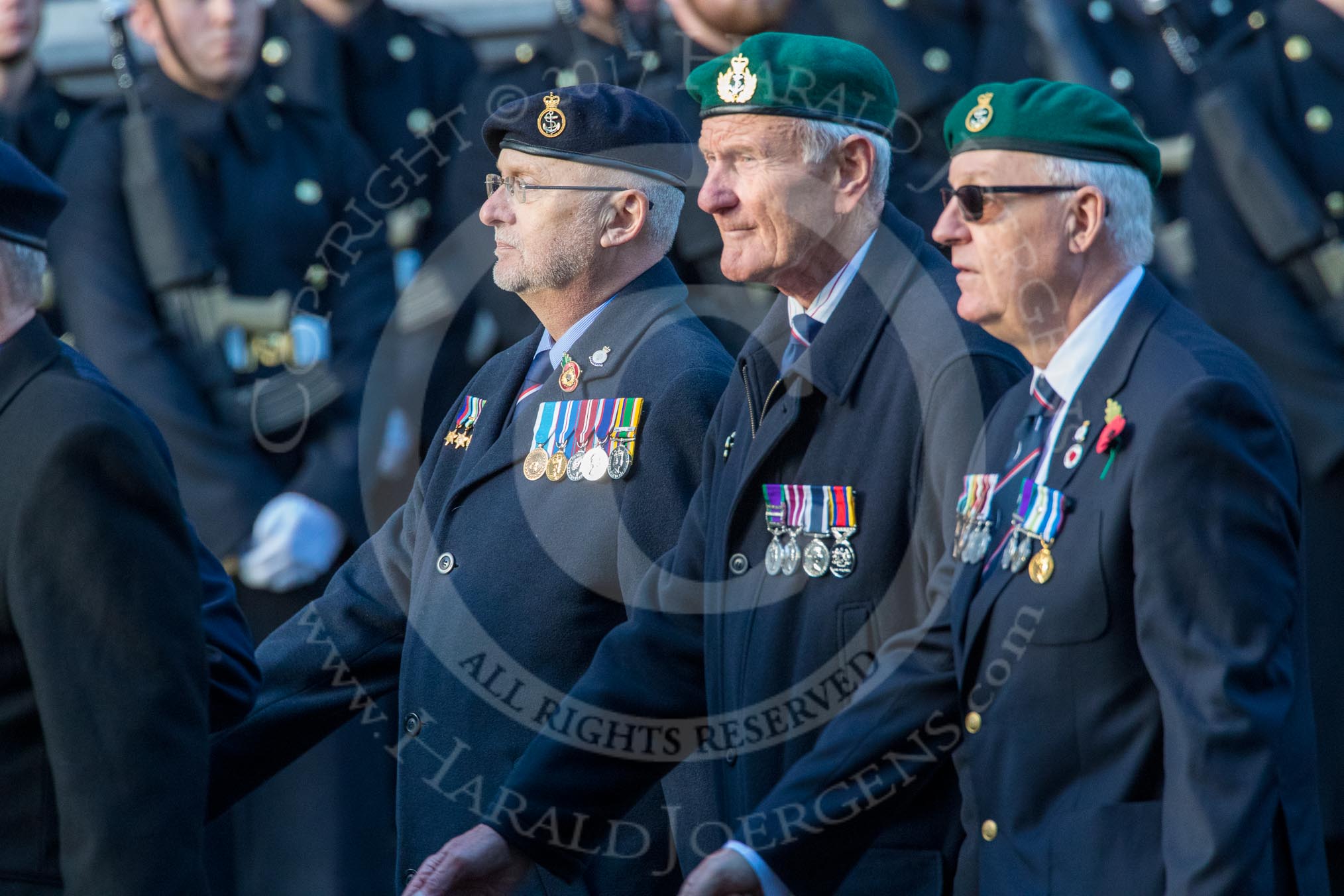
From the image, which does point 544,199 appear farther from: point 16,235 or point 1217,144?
point 1217,144

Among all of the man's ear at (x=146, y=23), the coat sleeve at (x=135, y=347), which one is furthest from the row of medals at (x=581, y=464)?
the man's ear at (x=146, y=23)

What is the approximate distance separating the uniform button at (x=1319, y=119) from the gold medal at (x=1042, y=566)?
3091mm

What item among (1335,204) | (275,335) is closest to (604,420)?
(275,335)

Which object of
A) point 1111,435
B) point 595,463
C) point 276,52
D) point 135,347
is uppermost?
point 1111,435

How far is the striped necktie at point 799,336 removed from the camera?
351 centimetres

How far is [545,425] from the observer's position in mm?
3846

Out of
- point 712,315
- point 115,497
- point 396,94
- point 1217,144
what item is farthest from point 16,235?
point 1217,144

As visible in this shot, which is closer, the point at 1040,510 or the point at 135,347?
the point at 1040,510

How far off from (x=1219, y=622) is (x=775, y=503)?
888mm

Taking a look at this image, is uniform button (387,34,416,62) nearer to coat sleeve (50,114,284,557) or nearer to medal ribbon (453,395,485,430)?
coat sleeve (50,114,284,557)

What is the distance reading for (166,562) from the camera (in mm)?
2838

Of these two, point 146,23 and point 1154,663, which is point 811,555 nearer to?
point 1154,663

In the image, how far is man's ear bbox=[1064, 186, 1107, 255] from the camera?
3.08m

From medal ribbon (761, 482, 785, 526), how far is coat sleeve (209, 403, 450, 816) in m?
0.86
